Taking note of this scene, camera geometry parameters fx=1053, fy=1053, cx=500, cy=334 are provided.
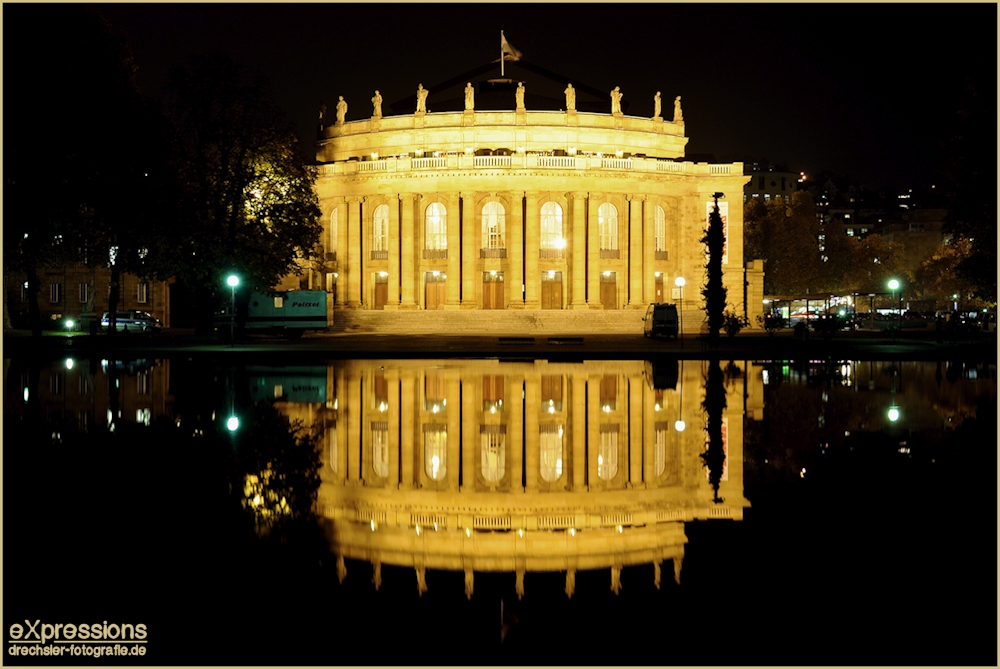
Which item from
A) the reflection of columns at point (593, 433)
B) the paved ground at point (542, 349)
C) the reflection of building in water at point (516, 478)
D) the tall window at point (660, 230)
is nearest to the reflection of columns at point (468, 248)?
the tall window at point (660, 230)

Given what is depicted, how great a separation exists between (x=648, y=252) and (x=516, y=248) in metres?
11.2

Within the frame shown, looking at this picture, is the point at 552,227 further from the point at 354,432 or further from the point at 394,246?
the point at 354,432

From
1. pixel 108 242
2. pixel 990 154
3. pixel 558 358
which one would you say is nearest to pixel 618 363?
pixel 558 358

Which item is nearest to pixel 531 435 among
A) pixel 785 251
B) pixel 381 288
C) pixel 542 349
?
pixel 542 349

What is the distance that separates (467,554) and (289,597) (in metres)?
1.77

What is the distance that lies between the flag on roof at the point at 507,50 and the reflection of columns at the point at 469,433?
7489 cm

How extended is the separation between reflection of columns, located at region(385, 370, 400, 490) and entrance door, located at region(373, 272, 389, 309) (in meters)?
54.4

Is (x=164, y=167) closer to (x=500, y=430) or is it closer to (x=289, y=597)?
(x=500, y=430)

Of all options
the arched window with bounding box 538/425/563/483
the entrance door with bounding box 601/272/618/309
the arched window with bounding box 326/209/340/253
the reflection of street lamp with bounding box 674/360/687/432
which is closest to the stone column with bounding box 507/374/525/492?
the arched window with bounding box 538/425/563/483

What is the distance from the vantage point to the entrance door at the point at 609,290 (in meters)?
85.6

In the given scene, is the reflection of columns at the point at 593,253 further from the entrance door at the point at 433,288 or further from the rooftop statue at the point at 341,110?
the rooftop statue at the point at 341,110

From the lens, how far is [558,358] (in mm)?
41156

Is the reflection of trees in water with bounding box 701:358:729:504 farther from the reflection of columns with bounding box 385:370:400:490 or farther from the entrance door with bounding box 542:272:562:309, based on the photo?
the entrance door with bounding box 542:272:562:309

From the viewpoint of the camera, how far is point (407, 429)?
687 inches
